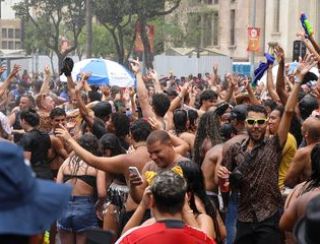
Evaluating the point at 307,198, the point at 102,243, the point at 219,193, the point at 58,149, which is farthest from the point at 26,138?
the point at 102,243

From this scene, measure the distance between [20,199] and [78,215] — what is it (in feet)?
20.3

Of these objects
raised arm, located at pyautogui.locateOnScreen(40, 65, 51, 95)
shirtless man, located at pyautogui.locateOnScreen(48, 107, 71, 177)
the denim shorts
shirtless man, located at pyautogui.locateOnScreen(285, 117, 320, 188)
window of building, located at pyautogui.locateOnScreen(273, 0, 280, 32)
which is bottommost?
the denim shorts

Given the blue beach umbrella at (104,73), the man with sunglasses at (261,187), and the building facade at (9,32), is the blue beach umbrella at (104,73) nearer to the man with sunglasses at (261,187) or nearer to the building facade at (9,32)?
the man with sunglasses at (261,187)

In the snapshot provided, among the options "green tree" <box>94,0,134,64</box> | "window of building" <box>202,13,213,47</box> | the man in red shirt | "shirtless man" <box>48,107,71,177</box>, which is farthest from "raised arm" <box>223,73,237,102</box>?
"window of building" <box>202,13,213,47</box>

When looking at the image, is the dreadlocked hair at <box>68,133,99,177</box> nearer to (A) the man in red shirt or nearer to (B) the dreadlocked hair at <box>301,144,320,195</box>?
(B) the dreadlocked hair at <box>301,144,320,195</box>

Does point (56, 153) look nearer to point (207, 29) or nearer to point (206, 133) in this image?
point (206, 133)

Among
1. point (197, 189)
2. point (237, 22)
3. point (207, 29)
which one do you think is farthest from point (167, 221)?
point (237, 22)

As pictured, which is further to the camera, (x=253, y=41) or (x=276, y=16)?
(x=276, y=16)

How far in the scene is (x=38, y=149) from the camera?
32.5 ft

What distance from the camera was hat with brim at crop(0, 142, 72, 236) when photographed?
2.95 meters

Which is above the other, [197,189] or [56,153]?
[197,189]

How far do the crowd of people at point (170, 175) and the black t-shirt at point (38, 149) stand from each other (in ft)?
0.04

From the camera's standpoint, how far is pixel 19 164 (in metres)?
3.01

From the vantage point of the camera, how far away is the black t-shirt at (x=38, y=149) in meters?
9.83
